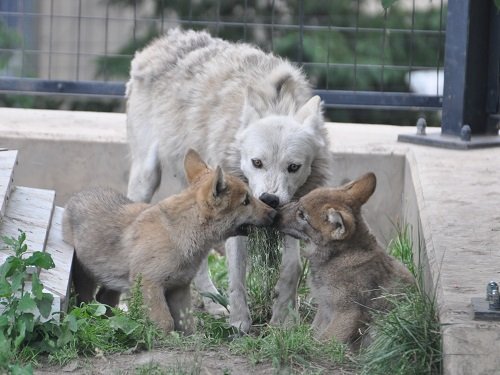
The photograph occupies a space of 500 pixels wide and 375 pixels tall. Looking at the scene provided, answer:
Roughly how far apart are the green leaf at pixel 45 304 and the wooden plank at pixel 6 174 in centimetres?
120

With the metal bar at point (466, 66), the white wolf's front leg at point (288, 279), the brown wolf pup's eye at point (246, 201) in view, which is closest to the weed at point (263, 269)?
the white wolf's front leg at point (288, 279)

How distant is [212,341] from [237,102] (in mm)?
2012

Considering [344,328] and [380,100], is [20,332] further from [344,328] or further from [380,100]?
[380,100]

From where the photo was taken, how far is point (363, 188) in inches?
229

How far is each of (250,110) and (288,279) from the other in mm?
1056

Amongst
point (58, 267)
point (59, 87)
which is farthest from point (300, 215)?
point (59, 87)

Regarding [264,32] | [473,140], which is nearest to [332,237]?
[473,140]

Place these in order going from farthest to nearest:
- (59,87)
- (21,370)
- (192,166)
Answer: (59,87) → (192,166) → (21,370)

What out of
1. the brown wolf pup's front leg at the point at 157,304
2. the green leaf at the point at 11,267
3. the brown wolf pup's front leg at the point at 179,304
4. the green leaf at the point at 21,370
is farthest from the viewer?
the brown wolf pup's front leg at the point at 179,304

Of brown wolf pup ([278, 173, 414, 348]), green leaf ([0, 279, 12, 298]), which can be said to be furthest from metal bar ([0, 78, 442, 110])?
green leaf ([0, 279, 12, 298])

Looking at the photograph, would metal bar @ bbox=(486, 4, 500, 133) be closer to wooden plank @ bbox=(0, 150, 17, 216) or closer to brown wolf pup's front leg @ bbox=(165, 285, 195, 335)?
wooden plank @ bbox=(0, 150, 17, 216)

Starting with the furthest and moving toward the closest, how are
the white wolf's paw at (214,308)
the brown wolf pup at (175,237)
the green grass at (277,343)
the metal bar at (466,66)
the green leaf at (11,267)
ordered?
the metal bar at (466,66) < the white wolf's paw at (214,308) < the brown wolf pup at (175,237) < the green leaf at (11,267) < the green grass at (277,343)

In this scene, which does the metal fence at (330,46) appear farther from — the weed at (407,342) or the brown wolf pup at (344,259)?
the weed at (407,342)

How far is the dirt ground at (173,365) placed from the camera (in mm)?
4996
